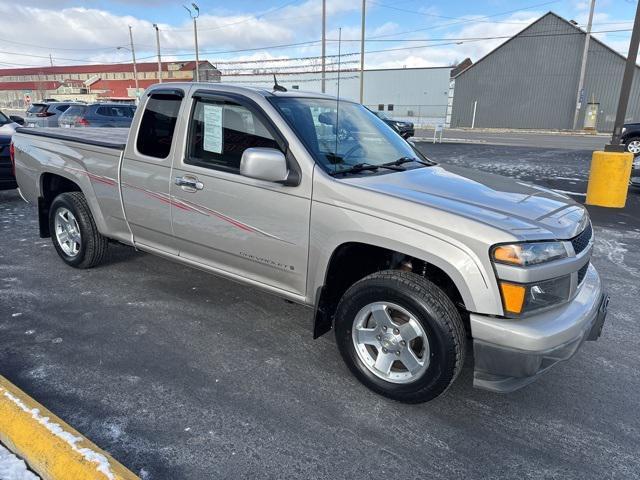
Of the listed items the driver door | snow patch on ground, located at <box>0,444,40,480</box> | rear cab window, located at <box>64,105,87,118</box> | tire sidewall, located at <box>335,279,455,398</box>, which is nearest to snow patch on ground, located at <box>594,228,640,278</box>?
tire sidewall, located at <box>335,279,455,398</box>

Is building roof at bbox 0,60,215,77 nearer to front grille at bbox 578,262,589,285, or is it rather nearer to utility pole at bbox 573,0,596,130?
utility pole at bbox 573,0,596,130

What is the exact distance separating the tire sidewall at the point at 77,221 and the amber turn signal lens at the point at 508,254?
3.83m

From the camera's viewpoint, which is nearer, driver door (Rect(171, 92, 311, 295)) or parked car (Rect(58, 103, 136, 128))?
driver door (Rect(171, 92, 311, 295))

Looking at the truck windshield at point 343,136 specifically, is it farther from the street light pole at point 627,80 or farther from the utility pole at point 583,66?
the utility pole at point 583,66

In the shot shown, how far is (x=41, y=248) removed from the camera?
5656 millimetres

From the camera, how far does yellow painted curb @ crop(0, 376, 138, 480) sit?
2072mm

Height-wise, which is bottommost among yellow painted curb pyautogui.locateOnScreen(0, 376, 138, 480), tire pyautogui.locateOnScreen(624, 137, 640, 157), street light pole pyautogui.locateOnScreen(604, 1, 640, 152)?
yellow painted curb pyautogui.locateOnScreen(0, 376, 138, 480)

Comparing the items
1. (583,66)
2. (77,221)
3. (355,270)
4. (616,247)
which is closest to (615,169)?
(616,247)

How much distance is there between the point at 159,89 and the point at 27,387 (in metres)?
2.46

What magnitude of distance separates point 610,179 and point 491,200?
6420mm

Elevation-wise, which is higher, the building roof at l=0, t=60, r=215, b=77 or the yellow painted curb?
the building roof at l=0, t=60, r=215, b=77

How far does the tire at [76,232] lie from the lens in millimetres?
4590

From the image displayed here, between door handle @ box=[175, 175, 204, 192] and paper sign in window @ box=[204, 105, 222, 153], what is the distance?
0.26 m

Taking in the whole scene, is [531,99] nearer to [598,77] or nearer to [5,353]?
[598,77]
